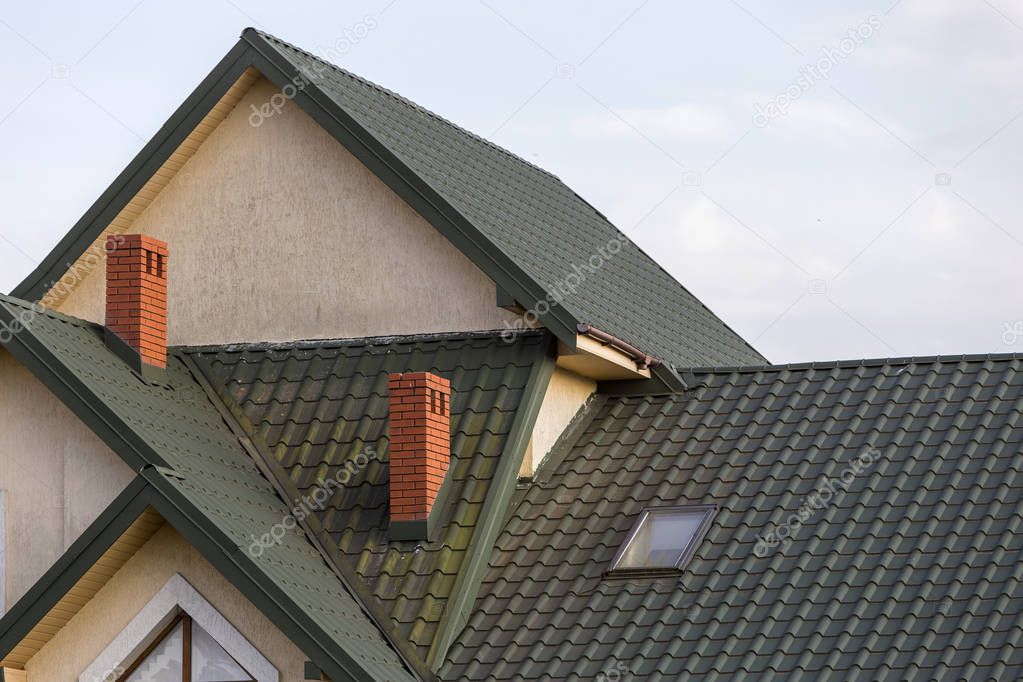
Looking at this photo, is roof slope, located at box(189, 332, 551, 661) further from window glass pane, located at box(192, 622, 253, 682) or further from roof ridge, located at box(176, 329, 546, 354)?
window glass pane, located at box(192, 622, 253, 682)

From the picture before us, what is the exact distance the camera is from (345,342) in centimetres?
2302

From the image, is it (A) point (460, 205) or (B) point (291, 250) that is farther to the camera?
(B) point (291, 250)

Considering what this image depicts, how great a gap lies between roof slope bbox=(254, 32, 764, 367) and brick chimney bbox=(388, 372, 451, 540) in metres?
2.19

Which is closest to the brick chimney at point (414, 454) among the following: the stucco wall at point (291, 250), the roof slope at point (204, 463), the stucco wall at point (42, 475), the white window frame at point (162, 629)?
the roof slope at point (204, 463)

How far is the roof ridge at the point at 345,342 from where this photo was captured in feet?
73.7

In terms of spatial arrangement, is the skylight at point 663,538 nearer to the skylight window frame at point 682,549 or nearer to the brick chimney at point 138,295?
the skylight window frame at point 682,549

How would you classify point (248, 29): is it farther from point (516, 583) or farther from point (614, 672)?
point (614, 672)

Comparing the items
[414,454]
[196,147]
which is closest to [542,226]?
[196,147]

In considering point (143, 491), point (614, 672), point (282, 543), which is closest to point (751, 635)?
point (614, 672)

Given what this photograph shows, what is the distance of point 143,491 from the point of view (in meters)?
→ 18.7

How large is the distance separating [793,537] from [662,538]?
1.47 m

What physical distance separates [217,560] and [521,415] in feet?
14.3

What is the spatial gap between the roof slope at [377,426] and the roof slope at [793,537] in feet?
2.22

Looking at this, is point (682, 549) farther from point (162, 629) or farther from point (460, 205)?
point (162, 629)
